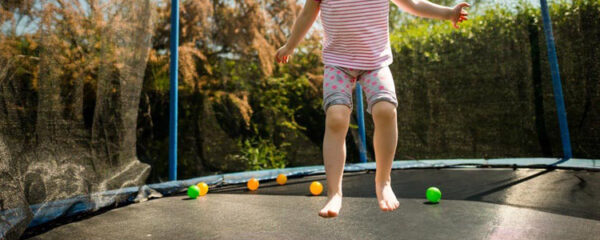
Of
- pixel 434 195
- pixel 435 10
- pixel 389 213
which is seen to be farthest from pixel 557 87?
pixel 435 10

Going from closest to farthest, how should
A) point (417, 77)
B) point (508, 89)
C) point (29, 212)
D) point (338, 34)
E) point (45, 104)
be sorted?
1. point (338, 34)
2. point (29, 212)
3. point (45, 104)
4. point (508, 89)
5. point (417, 77)

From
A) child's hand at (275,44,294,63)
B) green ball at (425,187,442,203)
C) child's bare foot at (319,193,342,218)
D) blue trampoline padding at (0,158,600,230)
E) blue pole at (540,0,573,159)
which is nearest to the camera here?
child's bare foot at (319,193,342,218)

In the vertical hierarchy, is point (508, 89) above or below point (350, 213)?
above

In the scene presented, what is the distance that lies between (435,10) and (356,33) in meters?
0.33

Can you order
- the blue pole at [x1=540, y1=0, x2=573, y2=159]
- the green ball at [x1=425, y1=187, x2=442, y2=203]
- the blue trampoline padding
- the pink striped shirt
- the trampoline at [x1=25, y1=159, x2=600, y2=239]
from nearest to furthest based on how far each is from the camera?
the pink striped shirt, the trampoline at [x1=25, y1=159, x2=600, y2=239], the blue trampoline padding, the green ball at [x1=425, y1=187, x2=442, y2=203], the blue pole at [x1=540, y1=0, x2=573, y2=159]

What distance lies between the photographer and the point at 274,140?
4062 mm

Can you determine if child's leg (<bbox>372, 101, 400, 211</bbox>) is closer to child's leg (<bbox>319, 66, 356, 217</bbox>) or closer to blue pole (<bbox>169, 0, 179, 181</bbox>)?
child's leg (<bbox>319, 66, 356, 217</bbox>)

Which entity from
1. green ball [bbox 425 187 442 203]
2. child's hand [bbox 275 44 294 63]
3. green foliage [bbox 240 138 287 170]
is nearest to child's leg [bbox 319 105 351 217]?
child's hand [bbox 275 44 294 63]

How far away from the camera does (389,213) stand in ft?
6.72

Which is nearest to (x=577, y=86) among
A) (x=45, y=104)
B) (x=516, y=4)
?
(x=516, y=4)

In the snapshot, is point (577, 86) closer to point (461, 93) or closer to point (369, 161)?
point (461, 93)

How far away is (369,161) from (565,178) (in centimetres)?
167

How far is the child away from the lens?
1.40 m

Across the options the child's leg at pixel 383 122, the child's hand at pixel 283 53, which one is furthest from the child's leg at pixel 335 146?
the child's hand at pixel 283 53
